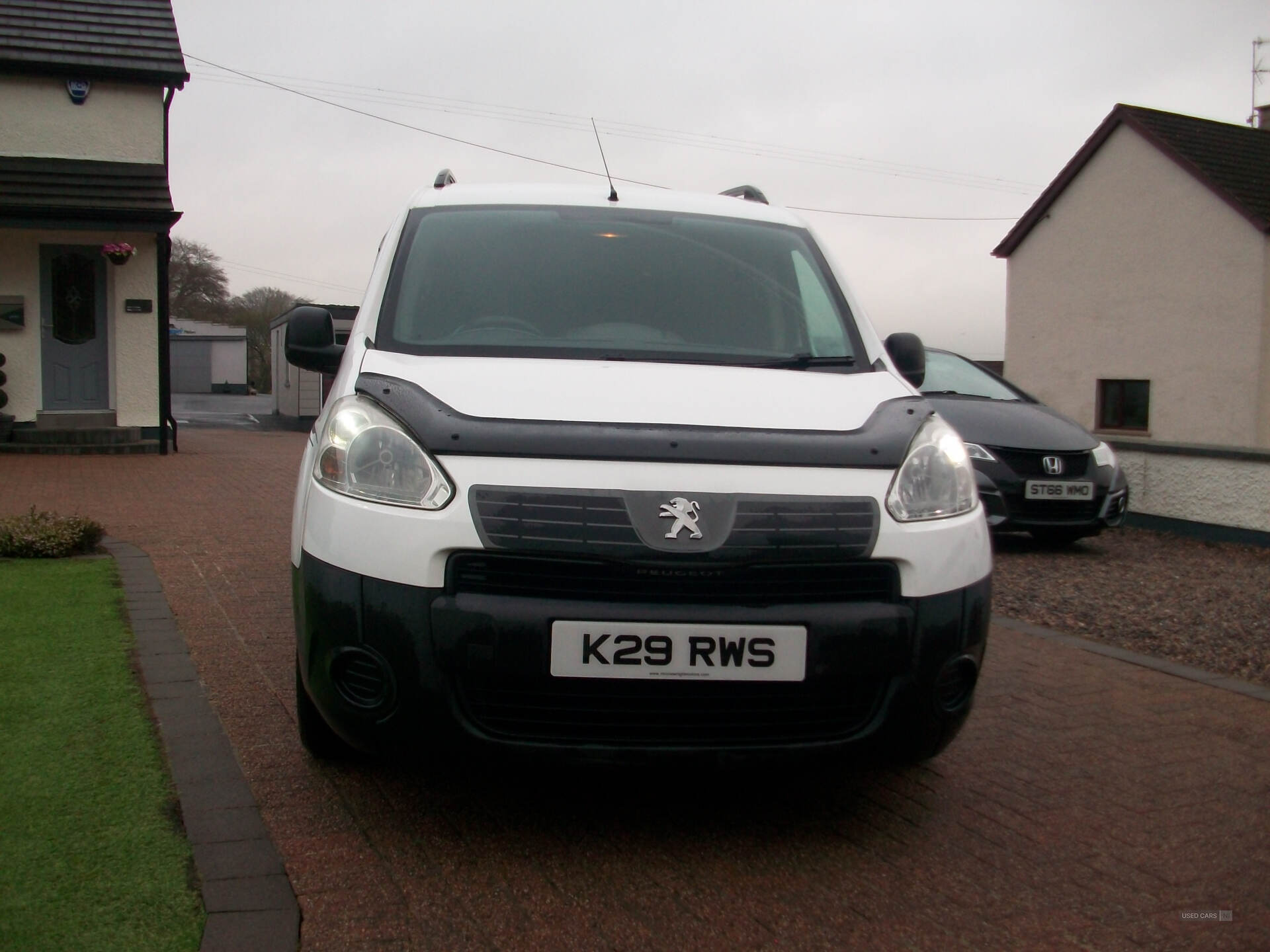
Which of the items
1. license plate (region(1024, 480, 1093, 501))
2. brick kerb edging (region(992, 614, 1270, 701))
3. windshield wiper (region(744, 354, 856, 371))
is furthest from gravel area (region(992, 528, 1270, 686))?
windshield wiper (region(744, 354, 856, 371))

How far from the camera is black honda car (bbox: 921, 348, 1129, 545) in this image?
8.74 meters

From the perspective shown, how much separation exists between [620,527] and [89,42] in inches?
680

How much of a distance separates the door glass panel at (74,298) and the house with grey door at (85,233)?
17 millimetres

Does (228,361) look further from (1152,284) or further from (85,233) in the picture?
(1152,284)

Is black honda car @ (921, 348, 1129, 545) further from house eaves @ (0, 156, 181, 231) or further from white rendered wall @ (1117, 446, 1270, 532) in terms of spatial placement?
house eaves @ (0, 156, 181, 231)

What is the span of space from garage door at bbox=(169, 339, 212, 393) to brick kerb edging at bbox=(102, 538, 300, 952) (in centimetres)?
5604

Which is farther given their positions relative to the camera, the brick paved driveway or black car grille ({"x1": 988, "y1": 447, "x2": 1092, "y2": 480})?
black car grille ({"x1": 988, "y1": 447, "x2": 1092, "y2": 480})

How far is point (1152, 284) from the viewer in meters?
22.4

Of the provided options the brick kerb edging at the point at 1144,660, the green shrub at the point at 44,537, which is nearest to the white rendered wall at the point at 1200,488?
the brick kerb edging at the point at 1144,660

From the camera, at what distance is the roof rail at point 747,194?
519 cm

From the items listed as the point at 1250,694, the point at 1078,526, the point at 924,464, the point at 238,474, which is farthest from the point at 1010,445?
the point at 238,474

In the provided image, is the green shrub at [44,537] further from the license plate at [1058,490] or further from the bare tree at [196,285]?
the bare tree at [196,285]

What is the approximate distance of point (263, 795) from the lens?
11.6 ft

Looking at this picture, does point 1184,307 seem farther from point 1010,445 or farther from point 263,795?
point 263,795
